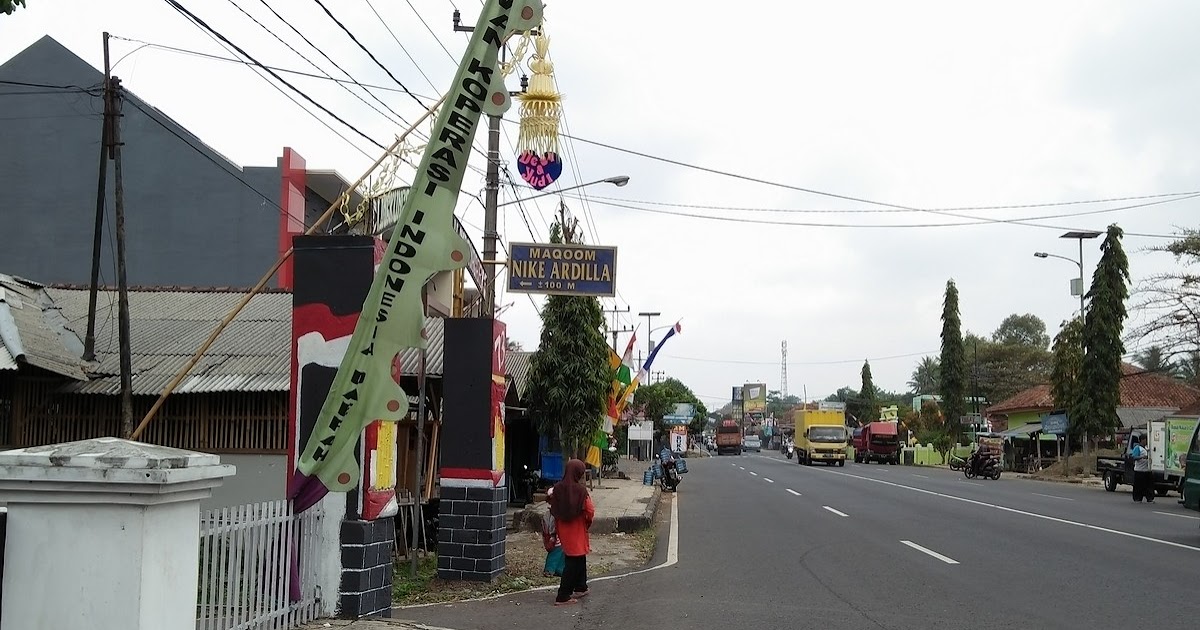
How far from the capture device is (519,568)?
43.5 feet

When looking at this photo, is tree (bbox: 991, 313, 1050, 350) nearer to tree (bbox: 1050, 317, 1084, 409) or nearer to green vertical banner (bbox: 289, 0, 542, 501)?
tree (bbox: 1050, 317, 1084, 409)

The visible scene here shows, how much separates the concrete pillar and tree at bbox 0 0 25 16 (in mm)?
3180

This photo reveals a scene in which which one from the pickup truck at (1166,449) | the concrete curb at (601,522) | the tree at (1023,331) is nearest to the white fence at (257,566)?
the concrete curb at (601,522)

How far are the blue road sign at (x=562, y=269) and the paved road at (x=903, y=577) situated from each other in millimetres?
4306

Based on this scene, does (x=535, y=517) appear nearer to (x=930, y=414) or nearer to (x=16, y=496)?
(x=16, y=496)

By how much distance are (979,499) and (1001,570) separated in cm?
1345

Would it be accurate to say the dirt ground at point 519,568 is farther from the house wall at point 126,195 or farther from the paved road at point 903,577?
the house wall at point 126,195

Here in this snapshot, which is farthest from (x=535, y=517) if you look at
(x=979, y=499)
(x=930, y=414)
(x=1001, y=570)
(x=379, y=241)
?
(x=930, y=414)

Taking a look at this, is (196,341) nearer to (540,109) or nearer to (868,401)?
(540,109)

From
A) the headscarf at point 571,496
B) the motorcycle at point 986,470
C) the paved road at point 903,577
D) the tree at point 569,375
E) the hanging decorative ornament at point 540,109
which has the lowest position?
the motorcycle at point 986,470

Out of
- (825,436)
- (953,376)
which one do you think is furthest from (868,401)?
(825,436)

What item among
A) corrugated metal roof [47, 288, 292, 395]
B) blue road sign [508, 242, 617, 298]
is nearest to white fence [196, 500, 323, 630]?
corrugated metal roof [47, 288, 292, 395]

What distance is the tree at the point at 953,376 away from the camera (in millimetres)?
69312

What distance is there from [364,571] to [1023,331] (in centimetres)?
10664
